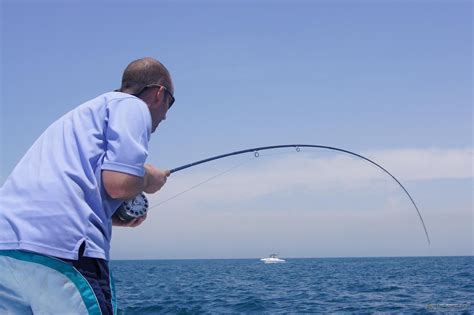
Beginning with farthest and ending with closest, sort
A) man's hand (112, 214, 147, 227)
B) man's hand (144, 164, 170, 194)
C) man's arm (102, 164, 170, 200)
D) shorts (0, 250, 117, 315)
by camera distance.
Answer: man's hand (112, 214, 147, 227), man's hand (144, 164, 170, 194), man's arm (102, 164, 170, 200), shorts (0, 250, 117, 315)

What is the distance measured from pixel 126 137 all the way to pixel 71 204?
32cm

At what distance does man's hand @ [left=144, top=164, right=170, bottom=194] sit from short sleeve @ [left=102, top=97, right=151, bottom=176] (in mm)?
212

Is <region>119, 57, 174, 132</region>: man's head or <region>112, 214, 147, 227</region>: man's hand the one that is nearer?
<region>119, 57, 174, 132</region>: man's head

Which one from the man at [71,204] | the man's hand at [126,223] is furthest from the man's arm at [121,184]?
the man's hand at [126,223]

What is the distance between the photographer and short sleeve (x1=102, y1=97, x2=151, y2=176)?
2037mm

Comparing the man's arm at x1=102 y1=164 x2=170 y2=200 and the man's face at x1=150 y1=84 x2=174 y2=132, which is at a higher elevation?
the man's face at x1=150 y1=84 x2=174 y2=132

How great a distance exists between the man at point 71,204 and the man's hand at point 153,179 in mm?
26

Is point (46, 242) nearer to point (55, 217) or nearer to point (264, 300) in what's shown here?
point (55, 217)

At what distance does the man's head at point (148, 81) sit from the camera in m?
2.36

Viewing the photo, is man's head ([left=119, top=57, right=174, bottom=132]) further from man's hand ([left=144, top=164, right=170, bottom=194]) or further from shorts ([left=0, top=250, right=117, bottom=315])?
shorts ([left=0, top=250, right=117, bottom=315])

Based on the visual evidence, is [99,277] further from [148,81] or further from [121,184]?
[148,81]

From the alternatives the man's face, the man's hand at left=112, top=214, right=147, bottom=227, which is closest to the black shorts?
the man's hand at left=112, top=214, right=147, bottom=227

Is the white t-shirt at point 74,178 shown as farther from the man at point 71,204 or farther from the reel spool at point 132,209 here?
the reel spool at point 132,209

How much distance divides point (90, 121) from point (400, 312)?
1390 cm
